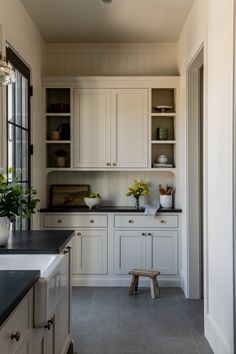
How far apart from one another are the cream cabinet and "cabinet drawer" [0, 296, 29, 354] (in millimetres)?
2966

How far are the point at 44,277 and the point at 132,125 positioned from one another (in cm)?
296

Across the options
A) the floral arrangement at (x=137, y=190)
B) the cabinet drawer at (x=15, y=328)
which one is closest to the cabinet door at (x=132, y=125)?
the floral arrangement at (x=137, y=190)

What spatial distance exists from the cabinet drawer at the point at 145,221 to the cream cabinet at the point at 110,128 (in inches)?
24.6

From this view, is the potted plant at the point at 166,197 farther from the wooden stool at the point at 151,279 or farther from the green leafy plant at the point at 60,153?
the green leafy plant at the point at 60,153

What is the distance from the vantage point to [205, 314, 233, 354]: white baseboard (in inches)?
95.2

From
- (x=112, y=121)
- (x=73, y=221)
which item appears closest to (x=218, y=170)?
(x=112, y=121)

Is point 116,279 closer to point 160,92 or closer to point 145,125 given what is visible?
point 145,125

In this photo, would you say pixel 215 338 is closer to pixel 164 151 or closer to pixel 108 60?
pixel 164 151

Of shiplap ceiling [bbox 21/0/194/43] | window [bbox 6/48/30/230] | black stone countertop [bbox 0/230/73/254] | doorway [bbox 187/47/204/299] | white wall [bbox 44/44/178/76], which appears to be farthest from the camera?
white wall [bbox 44/44/178/76]

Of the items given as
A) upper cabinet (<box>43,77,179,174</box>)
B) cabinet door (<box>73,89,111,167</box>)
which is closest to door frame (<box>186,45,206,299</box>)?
upper cabinet (<box>43,77,179,174</box>)

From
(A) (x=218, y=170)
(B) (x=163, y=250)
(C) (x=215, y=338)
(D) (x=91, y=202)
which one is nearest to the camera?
(A) (x=218, y=170)

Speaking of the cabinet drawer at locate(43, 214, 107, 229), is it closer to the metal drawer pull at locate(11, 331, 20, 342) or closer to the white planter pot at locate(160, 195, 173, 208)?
the white planter pot at locate(160, 195, 173, 208)

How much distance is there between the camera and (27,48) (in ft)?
12.0

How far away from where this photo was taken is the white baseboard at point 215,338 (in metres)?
2.42
